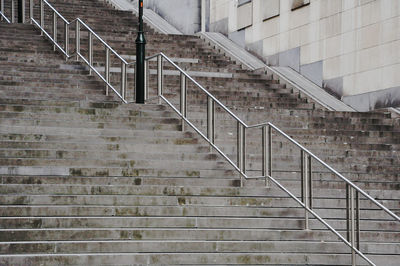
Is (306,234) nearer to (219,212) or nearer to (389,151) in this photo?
(219,212)

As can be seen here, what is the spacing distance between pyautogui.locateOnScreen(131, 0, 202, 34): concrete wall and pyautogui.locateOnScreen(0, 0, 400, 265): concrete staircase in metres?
9.68

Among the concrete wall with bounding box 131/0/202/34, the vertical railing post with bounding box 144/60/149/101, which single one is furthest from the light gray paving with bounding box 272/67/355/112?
the concrete wall with bounding box 131/0/202/34

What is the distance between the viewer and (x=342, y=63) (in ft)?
63.3

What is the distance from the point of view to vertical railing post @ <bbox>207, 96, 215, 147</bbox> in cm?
1373

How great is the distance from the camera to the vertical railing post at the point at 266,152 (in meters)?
12.6

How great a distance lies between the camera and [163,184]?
12062 mm

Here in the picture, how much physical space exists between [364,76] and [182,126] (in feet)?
18.2

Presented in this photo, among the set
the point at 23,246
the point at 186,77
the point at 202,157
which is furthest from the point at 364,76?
the point at 23,246

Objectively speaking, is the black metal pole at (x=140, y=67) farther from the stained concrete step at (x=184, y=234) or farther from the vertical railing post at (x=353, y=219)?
the vertical railing post at (x=353, y=219)

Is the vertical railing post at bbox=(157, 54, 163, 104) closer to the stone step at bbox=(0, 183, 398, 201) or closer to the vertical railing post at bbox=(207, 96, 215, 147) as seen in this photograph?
the vertical railing post at bbox=(207, 96, 215, 147)

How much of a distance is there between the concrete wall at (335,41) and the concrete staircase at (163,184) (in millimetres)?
1383

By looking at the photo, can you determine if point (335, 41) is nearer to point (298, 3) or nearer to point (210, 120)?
point (298, 3)

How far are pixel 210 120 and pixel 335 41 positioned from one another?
6.54 meters

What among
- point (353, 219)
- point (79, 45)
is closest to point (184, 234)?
point (353, 219)
